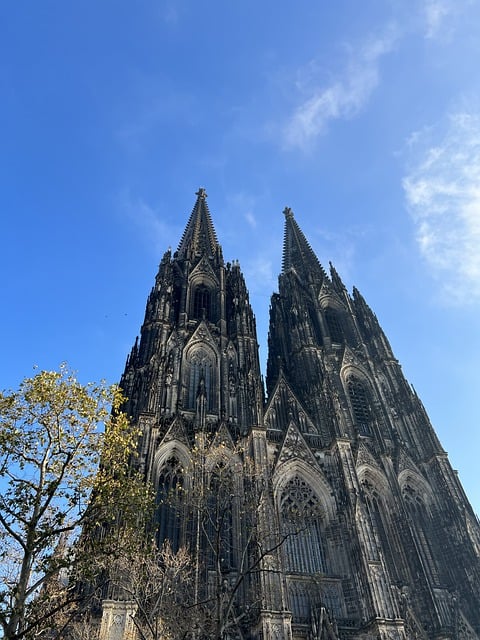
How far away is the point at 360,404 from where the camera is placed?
30875 mm

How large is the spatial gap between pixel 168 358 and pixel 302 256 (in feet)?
71.0

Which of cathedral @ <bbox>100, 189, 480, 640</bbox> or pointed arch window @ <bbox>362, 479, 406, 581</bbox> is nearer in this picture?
cathedral @ <bbox>100, 189, 480, 640</bbox>

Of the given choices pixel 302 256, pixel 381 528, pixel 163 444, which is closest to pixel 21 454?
pixel 163 444

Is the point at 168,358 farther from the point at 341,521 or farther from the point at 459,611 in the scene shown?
the point at 459,611

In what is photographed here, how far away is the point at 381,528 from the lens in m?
24.2

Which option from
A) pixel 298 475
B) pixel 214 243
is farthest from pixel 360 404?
pixel 214 243

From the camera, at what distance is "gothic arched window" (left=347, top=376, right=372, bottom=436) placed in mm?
29359

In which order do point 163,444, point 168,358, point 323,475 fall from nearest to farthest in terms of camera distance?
1. point 163,444
2. point 323,475
3. point 168,358

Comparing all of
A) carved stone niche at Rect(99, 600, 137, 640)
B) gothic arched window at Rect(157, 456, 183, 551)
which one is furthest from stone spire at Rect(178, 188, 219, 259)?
carved stone niche at Rect(99, 600, 137, 640)

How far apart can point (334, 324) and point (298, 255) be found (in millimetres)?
10896

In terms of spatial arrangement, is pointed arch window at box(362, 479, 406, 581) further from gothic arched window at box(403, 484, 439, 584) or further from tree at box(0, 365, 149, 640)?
tree at box(0, 365, 149, 640)

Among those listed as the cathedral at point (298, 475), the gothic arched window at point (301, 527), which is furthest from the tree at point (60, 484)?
the gothic arched window at point (301, 527)

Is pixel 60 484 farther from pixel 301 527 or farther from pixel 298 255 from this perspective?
pixel 298 255

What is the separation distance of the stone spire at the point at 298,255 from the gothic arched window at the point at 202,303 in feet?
33.1
